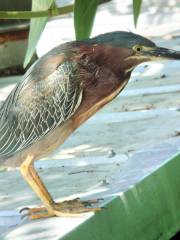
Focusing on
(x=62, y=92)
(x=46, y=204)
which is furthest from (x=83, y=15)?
(x=46, y=204)

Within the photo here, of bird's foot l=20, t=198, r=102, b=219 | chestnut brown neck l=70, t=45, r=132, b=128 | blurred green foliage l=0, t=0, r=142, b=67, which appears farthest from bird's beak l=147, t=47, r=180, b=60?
bird's foot l=20, t=198, r=102, b=219

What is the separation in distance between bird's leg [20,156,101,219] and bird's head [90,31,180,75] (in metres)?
0.51

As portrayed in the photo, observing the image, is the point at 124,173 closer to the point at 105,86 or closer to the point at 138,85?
the point at 105,86

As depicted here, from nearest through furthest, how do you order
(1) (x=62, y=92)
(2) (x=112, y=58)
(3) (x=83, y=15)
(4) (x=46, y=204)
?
1. (3) (x=83, y=15)
2. (2) (x=112, y=58)
3. (1) (x=62, y=92)
4. (4) (x=46, y=204)

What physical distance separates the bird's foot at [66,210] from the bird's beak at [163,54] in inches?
28.9

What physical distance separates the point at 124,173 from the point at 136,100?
2.25 metres

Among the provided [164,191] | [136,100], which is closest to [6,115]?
[164,191]

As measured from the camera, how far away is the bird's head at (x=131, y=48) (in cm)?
250

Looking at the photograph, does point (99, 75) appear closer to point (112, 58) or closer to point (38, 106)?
point (112, 58)

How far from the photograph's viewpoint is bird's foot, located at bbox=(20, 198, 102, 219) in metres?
2.98

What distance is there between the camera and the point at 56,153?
474 cm

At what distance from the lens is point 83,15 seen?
197 cm

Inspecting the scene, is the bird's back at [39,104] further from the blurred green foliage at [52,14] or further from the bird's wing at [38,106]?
the blurred green foliage at [52,14]

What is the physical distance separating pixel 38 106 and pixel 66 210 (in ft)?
1.48
